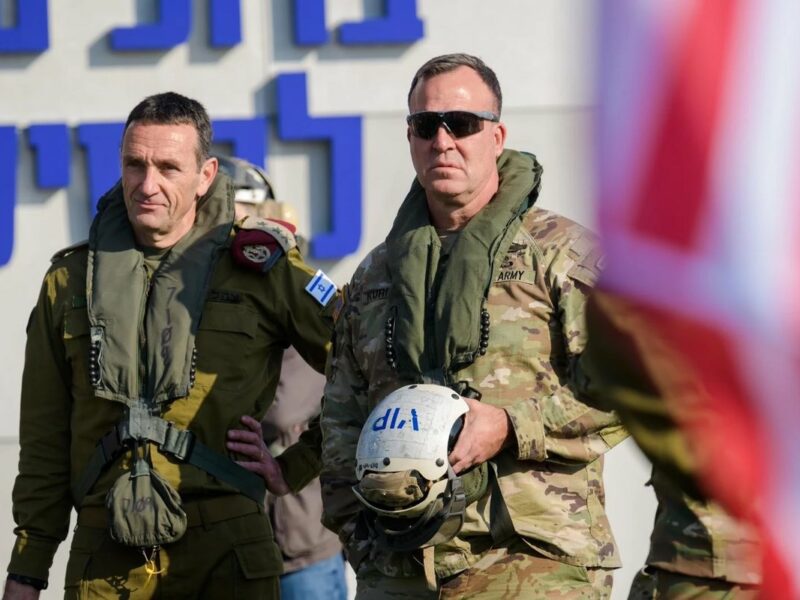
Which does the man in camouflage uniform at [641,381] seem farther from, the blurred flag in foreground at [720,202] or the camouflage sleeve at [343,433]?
the camouflage sleeve at [343,433]

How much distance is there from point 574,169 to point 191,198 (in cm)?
381

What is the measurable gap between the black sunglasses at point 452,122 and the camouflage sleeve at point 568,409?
1.62 ft

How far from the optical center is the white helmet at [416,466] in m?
4.00

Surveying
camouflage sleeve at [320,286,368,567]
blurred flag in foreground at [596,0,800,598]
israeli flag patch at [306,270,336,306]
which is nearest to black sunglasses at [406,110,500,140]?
camouflage sleeve at [320,286,368,567]

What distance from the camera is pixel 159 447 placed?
479 cm

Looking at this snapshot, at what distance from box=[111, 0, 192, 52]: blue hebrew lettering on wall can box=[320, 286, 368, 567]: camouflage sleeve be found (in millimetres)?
4076

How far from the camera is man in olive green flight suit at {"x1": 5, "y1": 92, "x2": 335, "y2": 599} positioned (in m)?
4.79

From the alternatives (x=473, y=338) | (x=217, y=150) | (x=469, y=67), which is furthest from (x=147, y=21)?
(x=473, y=338)

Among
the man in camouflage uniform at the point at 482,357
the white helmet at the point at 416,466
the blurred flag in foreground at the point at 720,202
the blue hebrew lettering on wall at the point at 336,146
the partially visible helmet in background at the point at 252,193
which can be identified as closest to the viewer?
the blurred flag in foreground at the point at 720,202

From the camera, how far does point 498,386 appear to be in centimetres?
425

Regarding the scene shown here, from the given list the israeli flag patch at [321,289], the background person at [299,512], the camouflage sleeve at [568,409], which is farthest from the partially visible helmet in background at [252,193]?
the camouflage sleeve at [568,409]

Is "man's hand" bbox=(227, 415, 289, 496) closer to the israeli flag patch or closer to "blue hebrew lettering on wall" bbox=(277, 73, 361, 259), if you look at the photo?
the israeli flag patch

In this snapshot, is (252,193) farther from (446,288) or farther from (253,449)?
(446,288)

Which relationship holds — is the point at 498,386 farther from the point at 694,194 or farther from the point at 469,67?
the point at 694,194
